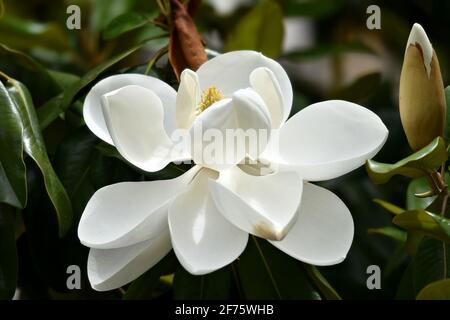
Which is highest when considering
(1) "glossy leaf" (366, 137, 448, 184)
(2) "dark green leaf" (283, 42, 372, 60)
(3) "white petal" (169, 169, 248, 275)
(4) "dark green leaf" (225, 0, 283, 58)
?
(1) "glossy leaf" (366, 137, 448, 184)

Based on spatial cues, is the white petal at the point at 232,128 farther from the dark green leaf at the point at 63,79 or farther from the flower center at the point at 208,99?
the dark green leaf at the point at 63,79

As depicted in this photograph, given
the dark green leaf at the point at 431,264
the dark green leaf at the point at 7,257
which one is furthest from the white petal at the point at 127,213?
the dark green leaf at the point at 431,264

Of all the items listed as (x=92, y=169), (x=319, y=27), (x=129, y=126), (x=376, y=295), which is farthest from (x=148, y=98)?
(x=319, y=27)

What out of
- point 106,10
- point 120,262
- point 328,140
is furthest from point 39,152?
point 106,10

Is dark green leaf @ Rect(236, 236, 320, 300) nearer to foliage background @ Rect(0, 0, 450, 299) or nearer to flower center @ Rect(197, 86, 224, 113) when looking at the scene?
foliage background @ Rect(0, 0, 450, 299)

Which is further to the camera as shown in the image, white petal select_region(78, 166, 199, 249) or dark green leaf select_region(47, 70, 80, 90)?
dark green leaf select_region(47, 70, 80, 90)


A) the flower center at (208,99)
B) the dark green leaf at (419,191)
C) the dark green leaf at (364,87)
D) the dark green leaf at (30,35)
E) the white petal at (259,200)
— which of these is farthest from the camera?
the dark green leaf at (30,35)

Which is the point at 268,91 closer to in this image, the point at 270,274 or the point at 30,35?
the point at 270,274

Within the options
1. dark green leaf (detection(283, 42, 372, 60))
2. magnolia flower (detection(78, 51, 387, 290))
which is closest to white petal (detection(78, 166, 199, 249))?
magnolia flower (detection(78, 51, 387, 290))

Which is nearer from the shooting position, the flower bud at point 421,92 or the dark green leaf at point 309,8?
the flower bud at point 421,92
